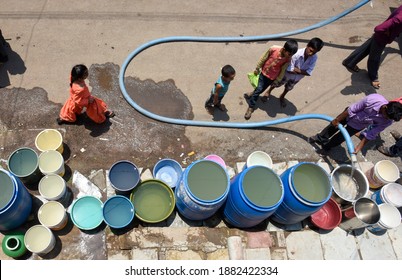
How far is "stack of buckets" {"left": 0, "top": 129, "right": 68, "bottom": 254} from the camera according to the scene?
404cm

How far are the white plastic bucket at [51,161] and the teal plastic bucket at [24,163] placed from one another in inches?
3.9

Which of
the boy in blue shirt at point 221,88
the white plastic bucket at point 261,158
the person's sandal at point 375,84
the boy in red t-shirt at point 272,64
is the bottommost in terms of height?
the white plastic bucket at point 261,158

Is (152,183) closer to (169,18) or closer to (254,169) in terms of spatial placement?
(254,169)

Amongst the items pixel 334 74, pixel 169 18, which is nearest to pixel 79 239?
pixel 169 18

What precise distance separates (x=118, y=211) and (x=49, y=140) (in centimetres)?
170

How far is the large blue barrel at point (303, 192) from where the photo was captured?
4.23 m

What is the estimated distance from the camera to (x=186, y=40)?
6.78 metres

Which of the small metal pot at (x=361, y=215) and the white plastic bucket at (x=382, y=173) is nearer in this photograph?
the small metal pot at (x=361, y=215)

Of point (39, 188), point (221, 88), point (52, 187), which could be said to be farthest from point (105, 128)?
point (221, 88)

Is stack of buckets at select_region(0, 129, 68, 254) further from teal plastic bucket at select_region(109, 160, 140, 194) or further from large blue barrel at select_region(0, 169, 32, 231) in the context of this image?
teal plastic bucket at select_region(109, 160, 140, 194)

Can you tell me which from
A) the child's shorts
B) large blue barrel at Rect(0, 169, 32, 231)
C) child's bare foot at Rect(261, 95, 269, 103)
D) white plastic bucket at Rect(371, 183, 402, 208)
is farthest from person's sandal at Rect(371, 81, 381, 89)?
large blue barrel at Rect(0, 169, 32, 231)

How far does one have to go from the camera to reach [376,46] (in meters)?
6.30

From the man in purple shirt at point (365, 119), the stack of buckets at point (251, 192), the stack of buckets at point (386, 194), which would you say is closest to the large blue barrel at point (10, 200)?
the stack of buckets at point (251, 192)

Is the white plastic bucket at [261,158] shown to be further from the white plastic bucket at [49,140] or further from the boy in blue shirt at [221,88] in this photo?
the white plastic bucket at [49,140]
